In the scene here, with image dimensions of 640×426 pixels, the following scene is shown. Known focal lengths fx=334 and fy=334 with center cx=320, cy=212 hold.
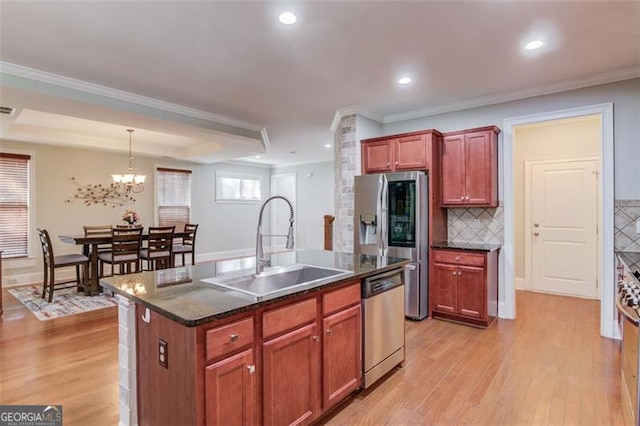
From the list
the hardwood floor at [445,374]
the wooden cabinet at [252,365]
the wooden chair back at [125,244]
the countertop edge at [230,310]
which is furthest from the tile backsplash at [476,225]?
the wooden chair back at [125,244]

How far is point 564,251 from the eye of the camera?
4996 mm

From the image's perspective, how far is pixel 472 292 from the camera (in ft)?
12.2

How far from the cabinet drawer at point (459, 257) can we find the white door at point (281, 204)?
20.0 feet

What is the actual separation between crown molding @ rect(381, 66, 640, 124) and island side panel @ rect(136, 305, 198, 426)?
A: 406 cm

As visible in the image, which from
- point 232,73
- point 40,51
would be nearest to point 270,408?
point 232,73

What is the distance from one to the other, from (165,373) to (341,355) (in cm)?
104

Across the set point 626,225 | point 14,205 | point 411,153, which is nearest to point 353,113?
point 411,153

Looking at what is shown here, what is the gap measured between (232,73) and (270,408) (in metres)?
2.95

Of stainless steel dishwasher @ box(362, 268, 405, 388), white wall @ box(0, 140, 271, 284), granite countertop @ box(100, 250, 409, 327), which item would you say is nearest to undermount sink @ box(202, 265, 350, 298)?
granite countertop @ box(100, 250, 409, 327)

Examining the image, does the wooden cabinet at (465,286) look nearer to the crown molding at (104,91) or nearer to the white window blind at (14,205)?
the crown molding at (104,91)

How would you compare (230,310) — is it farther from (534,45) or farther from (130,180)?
(130,180)

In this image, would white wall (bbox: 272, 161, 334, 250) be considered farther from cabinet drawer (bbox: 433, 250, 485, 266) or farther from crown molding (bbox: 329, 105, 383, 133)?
cabinet drawer (bbox: 433, 250, 485, 266)

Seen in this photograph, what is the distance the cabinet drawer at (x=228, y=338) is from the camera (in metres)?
1.43

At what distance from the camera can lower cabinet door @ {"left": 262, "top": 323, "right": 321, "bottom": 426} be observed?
1.67 m
